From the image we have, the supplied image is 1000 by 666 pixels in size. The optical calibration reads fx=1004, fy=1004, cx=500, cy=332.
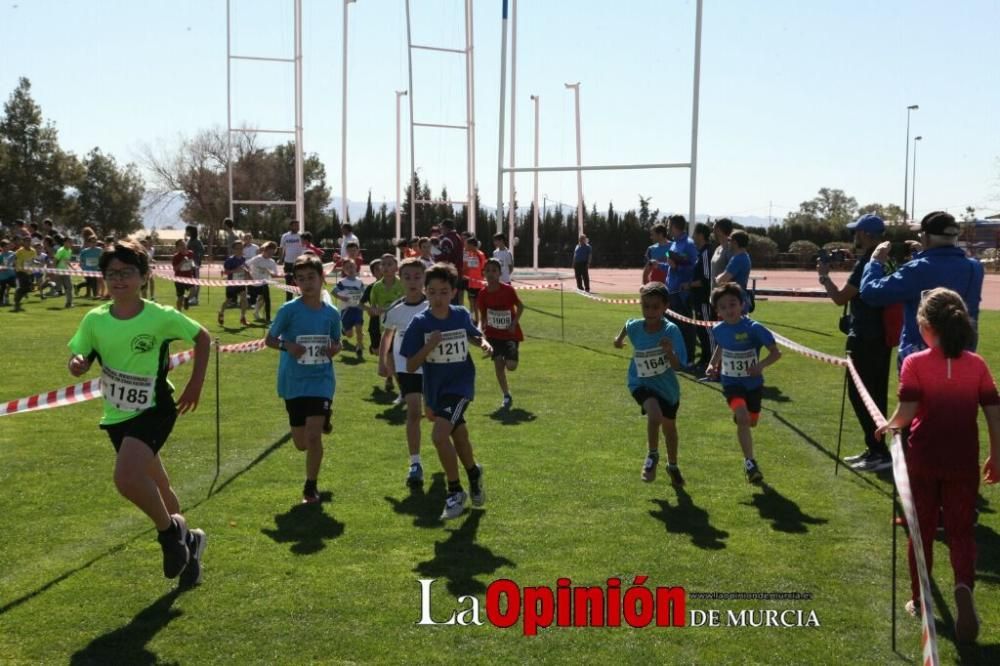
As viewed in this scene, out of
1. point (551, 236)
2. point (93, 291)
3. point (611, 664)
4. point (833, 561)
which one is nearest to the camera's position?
point (611, 664)

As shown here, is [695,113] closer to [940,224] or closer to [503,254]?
[503,254]

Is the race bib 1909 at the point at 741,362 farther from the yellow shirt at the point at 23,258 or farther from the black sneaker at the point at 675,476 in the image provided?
the yellow shirt at the point at 23,258

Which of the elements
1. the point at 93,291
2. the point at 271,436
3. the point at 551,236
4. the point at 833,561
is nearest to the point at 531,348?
the point at 271,436

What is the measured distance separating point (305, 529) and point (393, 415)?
444 cm

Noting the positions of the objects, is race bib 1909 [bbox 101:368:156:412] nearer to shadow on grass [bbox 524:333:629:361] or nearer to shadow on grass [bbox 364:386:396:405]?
shadow on grass [bbox 364:386:396:405]

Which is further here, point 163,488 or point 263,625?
point 163,488

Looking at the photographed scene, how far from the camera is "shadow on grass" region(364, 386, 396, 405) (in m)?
12.0

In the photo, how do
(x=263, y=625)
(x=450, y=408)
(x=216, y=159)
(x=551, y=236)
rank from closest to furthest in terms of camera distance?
(x=263, y=625)
(x=450, y=408)
(x=551, y=236)
(x=216, y=159)

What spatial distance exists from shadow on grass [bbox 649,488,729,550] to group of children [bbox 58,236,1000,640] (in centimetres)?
50

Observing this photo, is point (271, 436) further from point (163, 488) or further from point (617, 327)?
point (617, 327)

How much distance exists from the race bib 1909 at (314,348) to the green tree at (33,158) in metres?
63.6

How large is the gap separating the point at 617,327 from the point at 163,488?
1626 centimetres

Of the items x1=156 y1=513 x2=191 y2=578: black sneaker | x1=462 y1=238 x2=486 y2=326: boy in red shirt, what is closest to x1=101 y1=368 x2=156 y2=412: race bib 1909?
x1=156 y1=513 x2=191 y2=578: black sneaker

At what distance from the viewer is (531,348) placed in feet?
58.2
